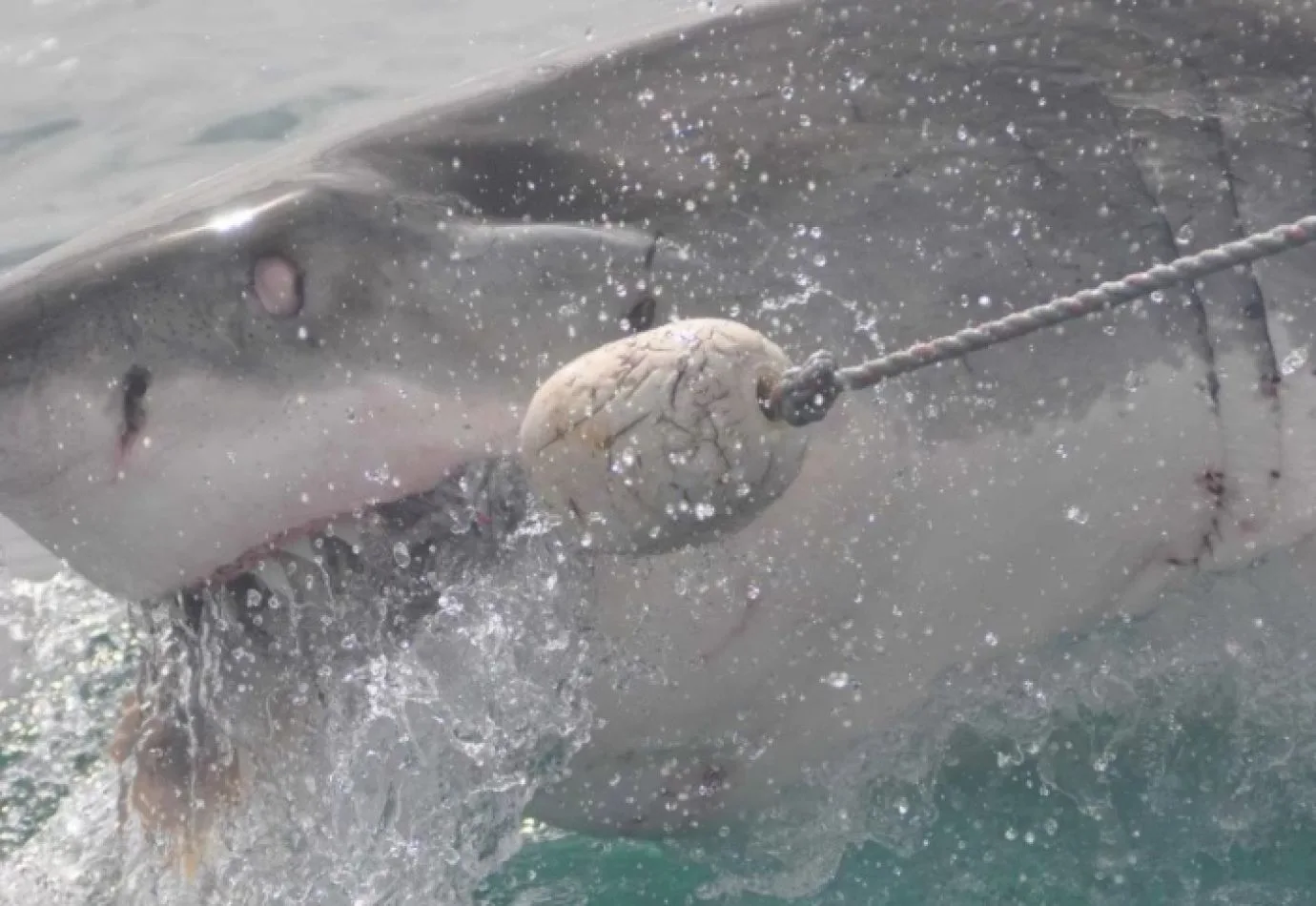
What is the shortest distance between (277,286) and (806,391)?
49 centimetres

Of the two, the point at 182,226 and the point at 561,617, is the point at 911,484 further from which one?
the point at 182,226

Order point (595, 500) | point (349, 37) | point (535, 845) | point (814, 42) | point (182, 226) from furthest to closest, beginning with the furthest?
point (349, 37)
point (535, 845)
point (814, 42)
point (182, 226)
point (595, 500)

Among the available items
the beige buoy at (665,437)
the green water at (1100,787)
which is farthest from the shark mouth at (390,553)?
the green water at (1100,787)

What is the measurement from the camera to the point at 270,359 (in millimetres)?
1367

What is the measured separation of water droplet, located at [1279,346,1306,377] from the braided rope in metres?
0.38

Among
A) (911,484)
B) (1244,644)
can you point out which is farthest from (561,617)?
(1244,644)

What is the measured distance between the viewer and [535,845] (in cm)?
236

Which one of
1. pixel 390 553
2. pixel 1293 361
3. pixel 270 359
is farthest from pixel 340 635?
pixel 1293 361

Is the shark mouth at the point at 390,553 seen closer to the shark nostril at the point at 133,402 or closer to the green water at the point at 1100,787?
the shark nostril at the point at 133,402

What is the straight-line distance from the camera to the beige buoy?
1214 millimetres

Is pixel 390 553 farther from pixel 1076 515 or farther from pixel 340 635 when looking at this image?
pixel 1076 515

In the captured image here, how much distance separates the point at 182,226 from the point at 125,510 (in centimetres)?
26

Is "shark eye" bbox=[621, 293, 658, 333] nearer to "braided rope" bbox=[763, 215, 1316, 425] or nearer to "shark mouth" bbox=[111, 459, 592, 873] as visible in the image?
"shark mouth" bbox=[111, 459, 592, 873]

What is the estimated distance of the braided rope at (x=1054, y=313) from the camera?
44.2 inches
